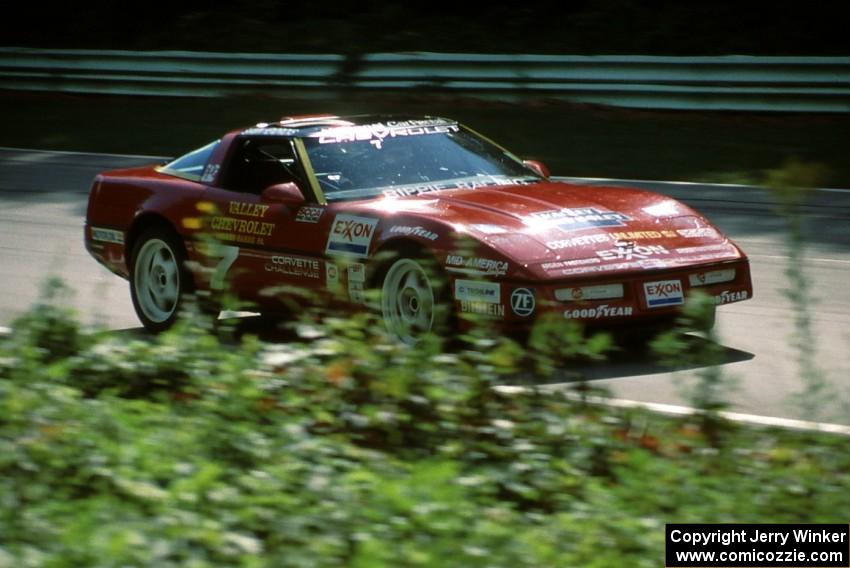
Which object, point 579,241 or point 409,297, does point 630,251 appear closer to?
point 579,241

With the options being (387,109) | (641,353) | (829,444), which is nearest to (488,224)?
(641,353)

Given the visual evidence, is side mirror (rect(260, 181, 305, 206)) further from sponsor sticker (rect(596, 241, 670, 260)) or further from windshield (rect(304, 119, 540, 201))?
sponsor sticker (rect(596, 241, 670, 260))

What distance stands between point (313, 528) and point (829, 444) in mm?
1952

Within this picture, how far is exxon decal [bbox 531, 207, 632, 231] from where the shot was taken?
318 inches

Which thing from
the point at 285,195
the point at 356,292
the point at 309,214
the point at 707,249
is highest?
the point at 285,195

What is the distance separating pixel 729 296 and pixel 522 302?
130 centimetres

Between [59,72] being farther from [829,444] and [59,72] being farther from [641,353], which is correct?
[829,444]

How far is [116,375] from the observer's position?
6664 millimetres

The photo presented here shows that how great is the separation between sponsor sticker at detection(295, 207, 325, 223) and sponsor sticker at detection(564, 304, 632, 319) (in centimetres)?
181

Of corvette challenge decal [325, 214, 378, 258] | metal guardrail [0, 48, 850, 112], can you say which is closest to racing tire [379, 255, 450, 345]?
corvette challenge decal [325, 214, 378, 258]

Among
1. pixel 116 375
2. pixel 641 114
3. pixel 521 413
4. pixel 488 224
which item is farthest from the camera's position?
Result: pixel 641 114

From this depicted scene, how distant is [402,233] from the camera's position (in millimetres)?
8133

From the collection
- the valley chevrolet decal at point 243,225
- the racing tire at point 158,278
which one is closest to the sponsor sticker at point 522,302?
the valley chevrolet decal at point 243,225

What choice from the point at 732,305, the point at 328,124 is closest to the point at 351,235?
the point at 328,124
